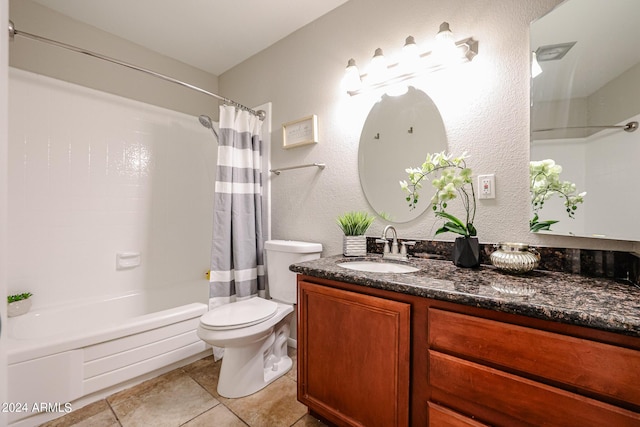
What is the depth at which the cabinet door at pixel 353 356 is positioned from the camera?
959 mm

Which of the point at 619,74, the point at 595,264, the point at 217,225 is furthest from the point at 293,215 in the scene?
the point at 619,74

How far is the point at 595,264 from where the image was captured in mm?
1029

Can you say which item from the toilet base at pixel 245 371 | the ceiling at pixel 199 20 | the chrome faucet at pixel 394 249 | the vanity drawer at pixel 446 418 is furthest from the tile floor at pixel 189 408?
the ceiling at pixel 199 20

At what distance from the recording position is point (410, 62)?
1422mm

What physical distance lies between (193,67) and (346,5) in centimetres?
164

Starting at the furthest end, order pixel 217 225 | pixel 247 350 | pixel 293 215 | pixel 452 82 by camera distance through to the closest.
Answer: pixel 293 215
pixel 217 225
pixel 247 350
pixel 452 82

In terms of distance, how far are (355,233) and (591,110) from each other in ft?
3.76

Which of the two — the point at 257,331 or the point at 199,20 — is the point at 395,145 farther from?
the point at 199,20

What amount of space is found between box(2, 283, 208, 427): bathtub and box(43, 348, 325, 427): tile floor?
0.28ft

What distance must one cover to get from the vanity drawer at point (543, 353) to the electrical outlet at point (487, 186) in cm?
71

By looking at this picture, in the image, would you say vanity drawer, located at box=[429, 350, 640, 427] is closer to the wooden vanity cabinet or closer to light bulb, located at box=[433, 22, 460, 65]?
the wooden vanity cabinet

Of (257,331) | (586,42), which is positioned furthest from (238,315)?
(586,42)

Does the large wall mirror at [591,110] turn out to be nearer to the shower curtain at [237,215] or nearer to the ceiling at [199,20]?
the ceiling at [199,20]

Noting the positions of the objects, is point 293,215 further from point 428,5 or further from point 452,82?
point 428,5
